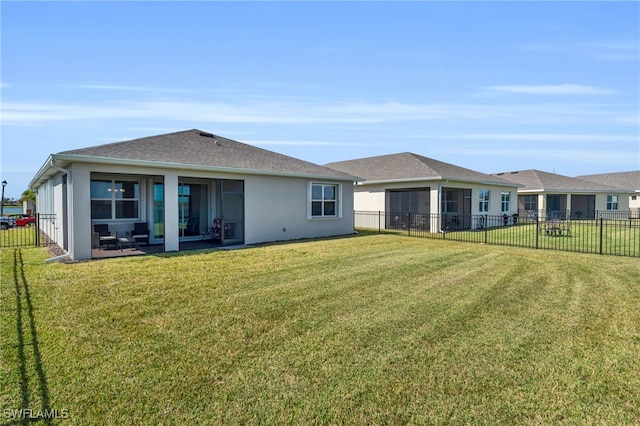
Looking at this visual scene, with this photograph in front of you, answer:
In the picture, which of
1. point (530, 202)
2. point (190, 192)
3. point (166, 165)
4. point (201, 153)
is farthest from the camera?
point (530, 202)

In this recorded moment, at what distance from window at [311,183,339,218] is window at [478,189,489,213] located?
11.1 m

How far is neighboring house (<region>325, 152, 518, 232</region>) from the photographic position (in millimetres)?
19375

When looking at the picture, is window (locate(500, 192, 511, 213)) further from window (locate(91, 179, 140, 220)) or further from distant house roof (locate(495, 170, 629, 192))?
window (locate(91, 179, 140, 220))

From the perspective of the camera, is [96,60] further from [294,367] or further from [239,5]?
[294,367]

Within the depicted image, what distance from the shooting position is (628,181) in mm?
37594

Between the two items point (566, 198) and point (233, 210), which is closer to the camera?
point (233, 210)

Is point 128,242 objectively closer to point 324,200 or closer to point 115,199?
point 115,199

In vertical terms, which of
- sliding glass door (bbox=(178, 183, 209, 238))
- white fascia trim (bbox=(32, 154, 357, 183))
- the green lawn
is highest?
white fascia trim (bbox=(32, 154, 357, 183))

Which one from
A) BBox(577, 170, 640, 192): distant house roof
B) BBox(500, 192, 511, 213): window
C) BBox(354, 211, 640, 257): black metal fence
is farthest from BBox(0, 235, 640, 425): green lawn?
BBox(577, 170, 640, 192): distant house roof

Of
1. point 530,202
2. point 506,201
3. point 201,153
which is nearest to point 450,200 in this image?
point 506,201

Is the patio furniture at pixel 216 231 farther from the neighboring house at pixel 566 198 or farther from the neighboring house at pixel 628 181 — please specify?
the neighboring house at pixel 628 181

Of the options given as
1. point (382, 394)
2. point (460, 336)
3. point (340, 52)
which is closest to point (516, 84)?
point (340, 52)

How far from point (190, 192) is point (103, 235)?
3824 mm

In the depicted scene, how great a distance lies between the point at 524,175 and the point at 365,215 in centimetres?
2010
